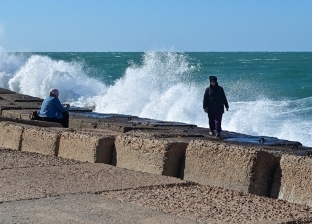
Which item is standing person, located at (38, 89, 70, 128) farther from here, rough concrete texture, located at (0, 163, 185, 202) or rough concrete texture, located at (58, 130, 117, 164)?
rough concrete texture, located at (0, 163, 185, 202)

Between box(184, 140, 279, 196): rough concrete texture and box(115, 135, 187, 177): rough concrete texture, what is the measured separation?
A: 18 centimetres

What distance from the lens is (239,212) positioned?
323 centimetres

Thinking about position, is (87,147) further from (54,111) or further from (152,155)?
(54,111)

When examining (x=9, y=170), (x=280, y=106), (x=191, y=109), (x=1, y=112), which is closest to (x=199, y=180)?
(x=9, y=170)

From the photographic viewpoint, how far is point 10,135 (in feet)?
18.8

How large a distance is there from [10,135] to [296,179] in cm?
277

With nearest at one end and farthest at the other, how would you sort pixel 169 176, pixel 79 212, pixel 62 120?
pixel 79 212 → pixel 169 176 → pixel 62 120

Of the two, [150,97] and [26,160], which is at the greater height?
[26,160]

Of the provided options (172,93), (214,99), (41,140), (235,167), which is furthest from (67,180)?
(172,93)

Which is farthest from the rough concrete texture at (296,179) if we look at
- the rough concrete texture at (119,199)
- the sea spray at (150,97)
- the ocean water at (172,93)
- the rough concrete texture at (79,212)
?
the sea spray at (150,97)

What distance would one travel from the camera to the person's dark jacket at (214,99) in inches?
396

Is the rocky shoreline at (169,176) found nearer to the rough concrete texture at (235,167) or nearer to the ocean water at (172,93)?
the rough concrete texture at (235,167)

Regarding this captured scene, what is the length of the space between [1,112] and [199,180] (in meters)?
5.56

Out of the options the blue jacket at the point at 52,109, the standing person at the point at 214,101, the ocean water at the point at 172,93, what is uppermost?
the standing person at the point at 214,101
